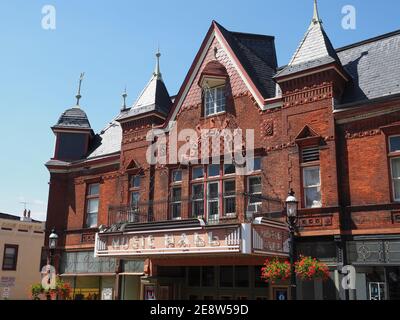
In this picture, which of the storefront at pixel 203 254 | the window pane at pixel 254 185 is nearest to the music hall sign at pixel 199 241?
the storefront at pixel 203 254

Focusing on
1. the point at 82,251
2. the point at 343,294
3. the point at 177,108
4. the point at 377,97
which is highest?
the point at 177,108

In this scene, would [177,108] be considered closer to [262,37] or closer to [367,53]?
[262,37]

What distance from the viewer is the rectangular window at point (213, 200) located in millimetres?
19281

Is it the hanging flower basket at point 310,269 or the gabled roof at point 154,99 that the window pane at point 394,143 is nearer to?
the hanging flower basket at point 310,269

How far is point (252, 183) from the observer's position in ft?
61.7

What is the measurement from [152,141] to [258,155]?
5815 mm

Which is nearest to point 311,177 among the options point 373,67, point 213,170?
point 213,170

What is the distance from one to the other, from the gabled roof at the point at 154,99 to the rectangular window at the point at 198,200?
4.48m

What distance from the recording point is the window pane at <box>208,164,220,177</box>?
19734 mm

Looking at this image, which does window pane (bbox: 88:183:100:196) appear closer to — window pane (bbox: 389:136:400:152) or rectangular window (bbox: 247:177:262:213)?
rectangular window (bbox: 247:177:262:213)

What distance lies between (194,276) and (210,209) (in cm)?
344

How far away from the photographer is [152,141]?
22.3 metres

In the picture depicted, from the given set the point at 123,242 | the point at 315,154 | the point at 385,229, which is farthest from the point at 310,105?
the point at 123,242

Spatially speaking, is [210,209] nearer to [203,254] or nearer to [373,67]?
[203,254]
